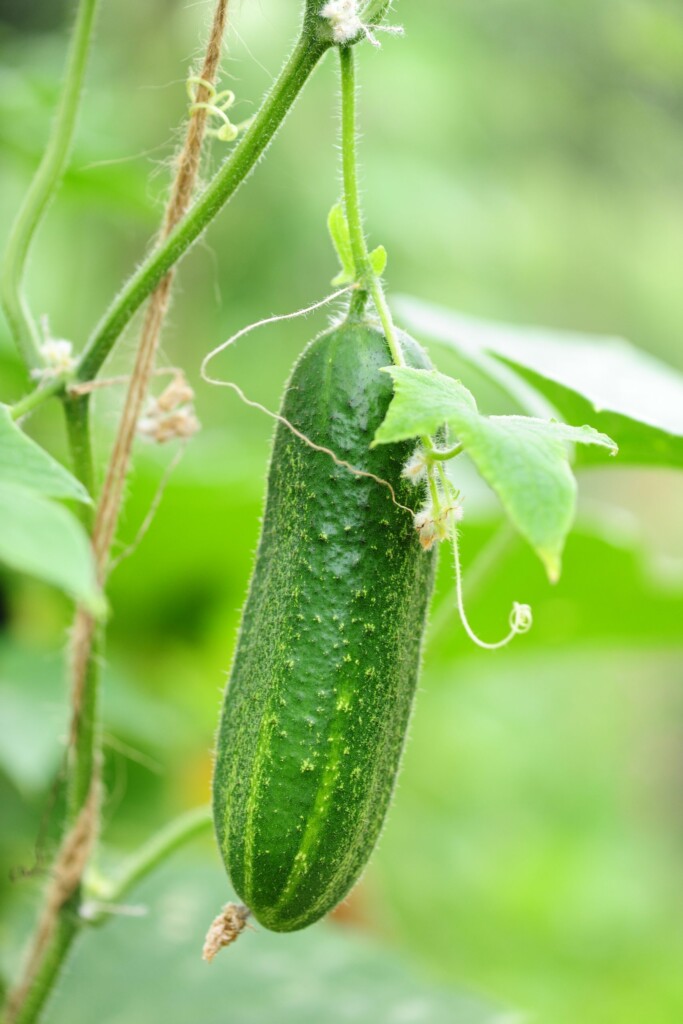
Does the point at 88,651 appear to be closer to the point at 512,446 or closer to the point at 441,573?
the point at 512,446

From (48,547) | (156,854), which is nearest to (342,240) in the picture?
(48,547)

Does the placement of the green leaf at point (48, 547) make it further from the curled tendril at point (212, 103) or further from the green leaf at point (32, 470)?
the curled tendril at point (212, 103)

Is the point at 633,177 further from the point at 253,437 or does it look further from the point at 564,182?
the point at 253,437

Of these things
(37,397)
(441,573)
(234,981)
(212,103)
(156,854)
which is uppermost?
(212,103)


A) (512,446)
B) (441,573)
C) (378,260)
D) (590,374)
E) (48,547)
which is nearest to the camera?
(48,547)

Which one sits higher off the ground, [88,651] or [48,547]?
[48,547]

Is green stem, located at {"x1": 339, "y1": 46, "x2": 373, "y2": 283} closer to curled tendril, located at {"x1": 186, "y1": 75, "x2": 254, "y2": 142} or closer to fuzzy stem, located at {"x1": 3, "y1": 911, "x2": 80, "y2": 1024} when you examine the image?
curled tendril, located at {"x1": 186, "y1": 75, "x2": 254, "y2": 142}
